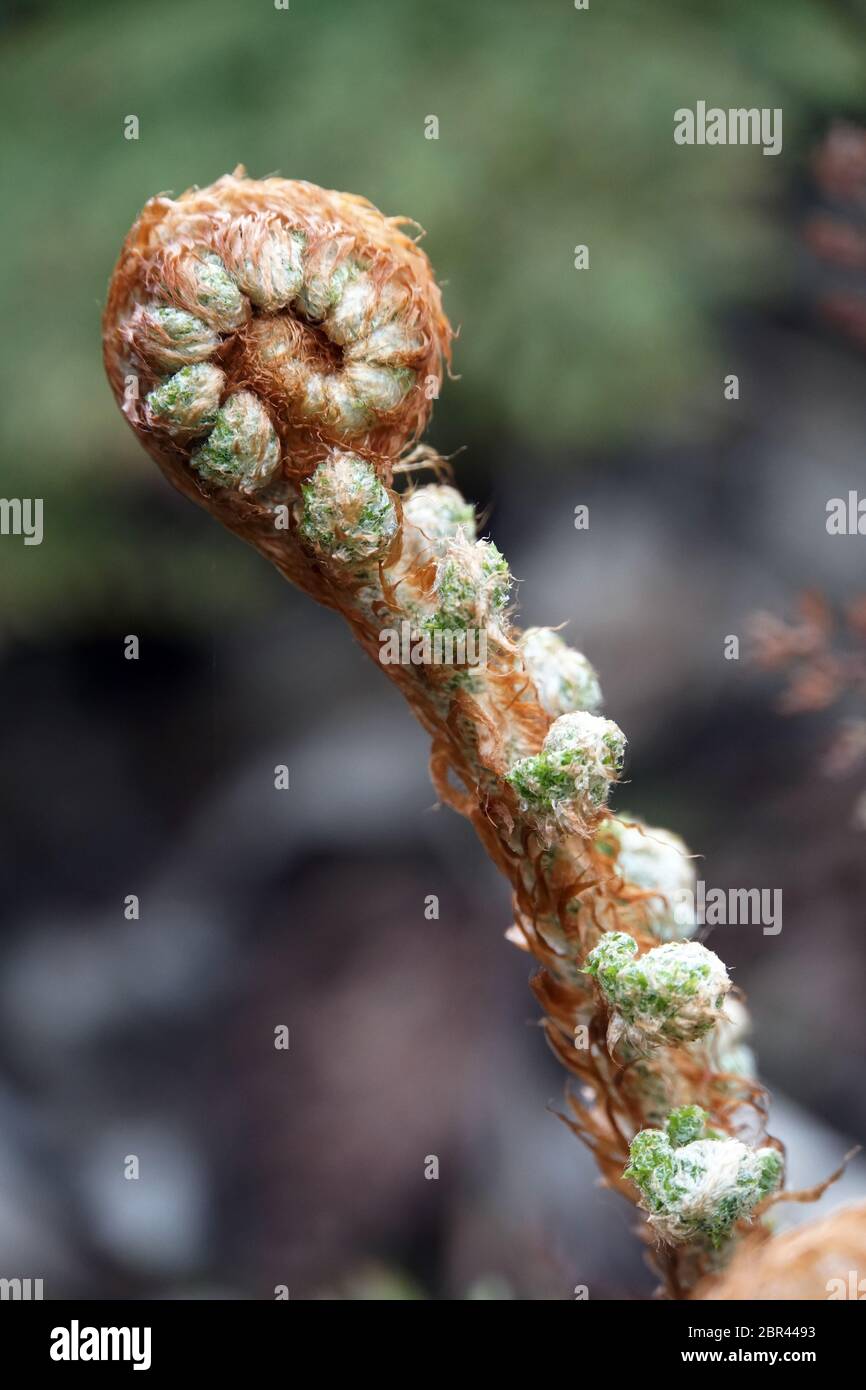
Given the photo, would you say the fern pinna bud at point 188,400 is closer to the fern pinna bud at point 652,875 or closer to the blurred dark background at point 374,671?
the fern pinna bud at point 652,875

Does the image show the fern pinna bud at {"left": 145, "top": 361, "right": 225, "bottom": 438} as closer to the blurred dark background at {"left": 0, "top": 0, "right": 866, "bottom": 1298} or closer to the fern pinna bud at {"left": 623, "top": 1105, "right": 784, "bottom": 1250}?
the fern pinna bud at {"left": 623, "top": 1105, "right": 784, "bottom": 1250}

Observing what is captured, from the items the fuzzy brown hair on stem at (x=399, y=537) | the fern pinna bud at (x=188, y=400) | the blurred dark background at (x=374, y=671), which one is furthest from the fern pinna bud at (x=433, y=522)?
the blurred dark background at (x=374, y=671)

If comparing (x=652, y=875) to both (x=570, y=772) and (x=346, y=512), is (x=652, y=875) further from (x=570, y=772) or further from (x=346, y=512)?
(x=346, y=512)

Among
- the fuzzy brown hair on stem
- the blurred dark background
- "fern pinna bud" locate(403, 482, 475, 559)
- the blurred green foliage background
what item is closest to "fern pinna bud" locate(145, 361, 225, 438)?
the fuzzy brown hair on stem

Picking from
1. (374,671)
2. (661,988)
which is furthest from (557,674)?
(374,671)
